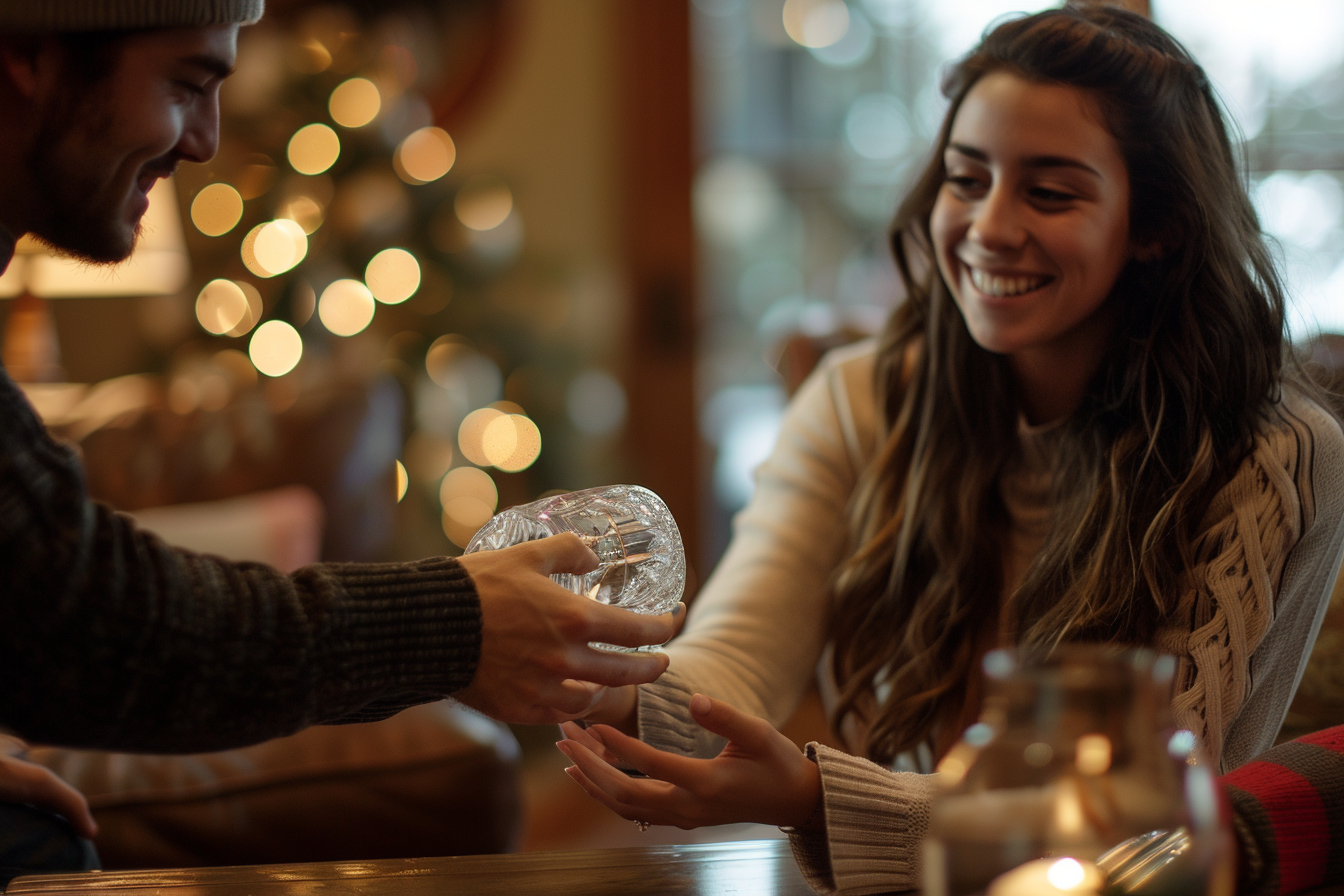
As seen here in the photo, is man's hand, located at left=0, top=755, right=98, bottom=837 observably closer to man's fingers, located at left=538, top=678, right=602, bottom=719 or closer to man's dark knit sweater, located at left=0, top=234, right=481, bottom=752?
man's dark knit sweater, located at left=0, top=234, right=481, bottom=752

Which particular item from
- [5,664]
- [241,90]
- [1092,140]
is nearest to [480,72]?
[241,90]

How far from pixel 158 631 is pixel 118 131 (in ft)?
1.20

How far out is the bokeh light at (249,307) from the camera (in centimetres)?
306

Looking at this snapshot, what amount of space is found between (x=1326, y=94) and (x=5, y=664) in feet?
11.4

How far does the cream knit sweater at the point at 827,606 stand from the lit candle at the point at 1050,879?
1.08 feet

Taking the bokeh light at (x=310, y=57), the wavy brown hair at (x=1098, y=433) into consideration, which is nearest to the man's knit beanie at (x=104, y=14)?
the wavy brown hair at (x=1098, y=433)

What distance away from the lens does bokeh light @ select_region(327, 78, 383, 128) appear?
3012mm

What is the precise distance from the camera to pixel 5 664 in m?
0.67

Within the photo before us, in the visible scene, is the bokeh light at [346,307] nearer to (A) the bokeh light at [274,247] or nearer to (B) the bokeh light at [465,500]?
(A) the bokeh light at [274,247]

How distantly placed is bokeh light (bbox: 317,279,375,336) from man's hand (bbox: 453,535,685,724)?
236cm

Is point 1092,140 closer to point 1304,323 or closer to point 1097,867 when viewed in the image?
point 1304,323

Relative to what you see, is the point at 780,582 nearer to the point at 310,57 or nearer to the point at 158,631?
the point at 158,631

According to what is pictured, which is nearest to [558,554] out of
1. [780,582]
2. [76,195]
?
[76,195]

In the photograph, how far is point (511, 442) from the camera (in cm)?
320
